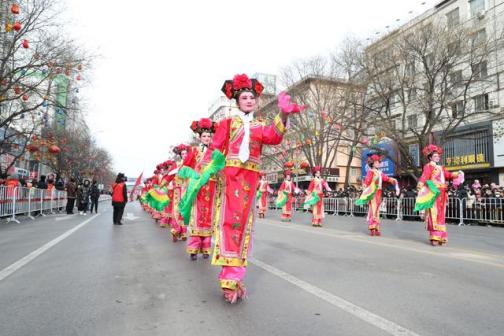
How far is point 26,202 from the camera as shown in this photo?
17.5 meters

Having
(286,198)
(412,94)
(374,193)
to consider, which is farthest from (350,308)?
(412,94)

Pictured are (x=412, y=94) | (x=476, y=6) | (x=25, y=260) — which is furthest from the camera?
(x=476, y=6)

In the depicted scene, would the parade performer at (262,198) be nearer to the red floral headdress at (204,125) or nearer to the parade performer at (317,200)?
the parade performer at (317,200)

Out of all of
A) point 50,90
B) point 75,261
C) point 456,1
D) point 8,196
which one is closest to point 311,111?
point 456,1

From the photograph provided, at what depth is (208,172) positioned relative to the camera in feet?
13.5

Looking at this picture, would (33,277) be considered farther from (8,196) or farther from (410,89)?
(410,89)

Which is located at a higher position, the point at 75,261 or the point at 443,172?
the point at 443,172

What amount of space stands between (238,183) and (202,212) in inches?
106

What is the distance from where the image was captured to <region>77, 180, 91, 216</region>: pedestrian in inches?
861

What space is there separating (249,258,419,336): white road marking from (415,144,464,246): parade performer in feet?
16.6

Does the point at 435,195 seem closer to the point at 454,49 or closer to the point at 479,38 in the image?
the point at 454,49

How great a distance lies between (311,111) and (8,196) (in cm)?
2009

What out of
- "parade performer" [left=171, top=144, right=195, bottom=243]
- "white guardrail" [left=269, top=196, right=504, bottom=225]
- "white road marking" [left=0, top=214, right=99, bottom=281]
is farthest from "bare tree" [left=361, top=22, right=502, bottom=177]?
"white road marking" [left=0, top=214, right=99, bottom=281]

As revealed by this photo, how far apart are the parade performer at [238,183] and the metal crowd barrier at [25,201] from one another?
44.0ft
